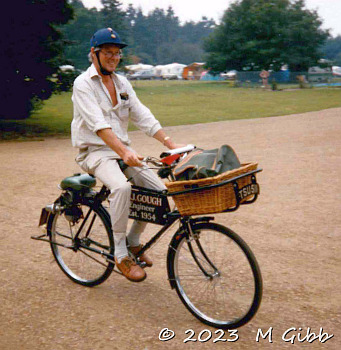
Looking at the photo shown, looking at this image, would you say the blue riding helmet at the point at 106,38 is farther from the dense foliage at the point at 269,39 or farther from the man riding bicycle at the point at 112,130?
the dense foliage at the point at 269,39

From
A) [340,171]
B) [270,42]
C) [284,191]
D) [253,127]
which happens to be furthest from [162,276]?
[270,42]

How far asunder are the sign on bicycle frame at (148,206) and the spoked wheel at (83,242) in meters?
0.37

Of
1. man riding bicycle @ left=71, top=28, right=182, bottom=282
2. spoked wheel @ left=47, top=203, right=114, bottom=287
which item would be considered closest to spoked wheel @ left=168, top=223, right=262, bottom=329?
man riding bicycle @ left=71, top=28, right=182, bottom=282

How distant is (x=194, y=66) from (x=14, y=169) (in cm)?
8546

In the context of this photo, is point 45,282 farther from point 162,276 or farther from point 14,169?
point 14,169

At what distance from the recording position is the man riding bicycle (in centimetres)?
388

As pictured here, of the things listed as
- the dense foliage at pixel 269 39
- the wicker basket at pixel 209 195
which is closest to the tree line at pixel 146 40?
the dense foliage at pixel 269 39

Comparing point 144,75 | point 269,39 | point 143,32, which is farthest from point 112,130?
point 143,32

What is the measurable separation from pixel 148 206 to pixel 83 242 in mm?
997

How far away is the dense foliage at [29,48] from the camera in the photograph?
48.5 ft

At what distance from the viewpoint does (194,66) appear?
93062mm

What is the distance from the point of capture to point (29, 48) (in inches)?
591

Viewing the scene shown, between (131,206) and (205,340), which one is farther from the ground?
(131,206)

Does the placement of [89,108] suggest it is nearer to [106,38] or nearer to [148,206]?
[106,38]
